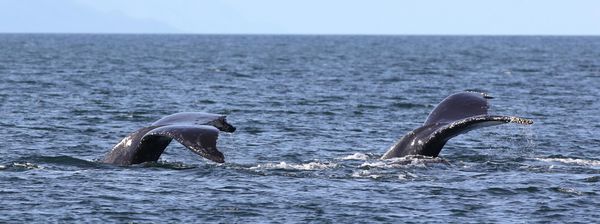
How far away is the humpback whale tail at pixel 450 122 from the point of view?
21078 mm

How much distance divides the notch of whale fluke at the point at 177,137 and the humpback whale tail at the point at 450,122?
159 inches

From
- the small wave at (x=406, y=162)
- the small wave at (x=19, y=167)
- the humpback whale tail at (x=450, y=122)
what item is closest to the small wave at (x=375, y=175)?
the small wave at (x=406, y=162)

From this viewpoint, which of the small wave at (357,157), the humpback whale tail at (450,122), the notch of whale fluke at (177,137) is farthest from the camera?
the small wave at (357,157)

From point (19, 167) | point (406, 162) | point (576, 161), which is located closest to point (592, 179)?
point (576, 161)

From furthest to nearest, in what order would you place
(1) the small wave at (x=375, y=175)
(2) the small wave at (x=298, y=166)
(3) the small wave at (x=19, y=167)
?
(2) the small wave at (x=298, y=166) < (3) the small wave at (x=19, y=167) < (1) the small wave at (x=375, y=175)

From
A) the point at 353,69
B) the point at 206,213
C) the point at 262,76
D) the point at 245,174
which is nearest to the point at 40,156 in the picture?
the point at 245,174

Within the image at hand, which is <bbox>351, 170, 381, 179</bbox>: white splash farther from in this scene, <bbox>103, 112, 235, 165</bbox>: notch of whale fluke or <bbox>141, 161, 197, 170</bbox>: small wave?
<bbox>103, 112, 235, 165</bbox>: notch of whale fluke

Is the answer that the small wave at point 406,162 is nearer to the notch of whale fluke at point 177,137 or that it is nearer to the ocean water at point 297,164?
the ocean water at point 297,164

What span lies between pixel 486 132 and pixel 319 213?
59.8 feet

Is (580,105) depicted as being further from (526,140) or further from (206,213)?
(206,213)

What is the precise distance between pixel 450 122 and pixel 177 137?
16.1ft

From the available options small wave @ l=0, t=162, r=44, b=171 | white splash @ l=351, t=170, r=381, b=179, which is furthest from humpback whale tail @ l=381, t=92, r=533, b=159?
small wave @ l=0, t=162, r=44, b=171

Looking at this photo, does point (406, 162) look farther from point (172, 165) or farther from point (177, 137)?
point (177, 137)

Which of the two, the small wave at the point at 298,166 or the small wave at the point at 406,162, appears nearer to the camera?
the small wave at the point at 406,162
